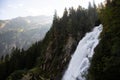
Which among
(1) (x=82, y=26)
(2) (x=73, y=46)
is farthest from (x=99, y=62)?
(1) (x=82, y=26)

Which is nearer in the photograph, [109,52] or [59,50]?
[109,52]

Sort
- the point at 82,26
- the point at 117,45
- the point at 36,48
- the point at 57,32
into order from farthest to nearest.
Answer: the point at 36,48
the point at 57,32
the point at 82,26
the point at 117,45

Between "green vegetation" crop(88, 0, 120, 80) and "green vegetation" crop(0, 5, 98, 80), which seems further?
"green vegetation" crop(0, 5, 98, 80)

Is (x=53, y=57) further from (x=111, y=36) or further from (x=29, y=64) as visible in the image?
(x=111, y=36)

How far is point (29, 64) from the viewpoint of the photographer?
118 meters

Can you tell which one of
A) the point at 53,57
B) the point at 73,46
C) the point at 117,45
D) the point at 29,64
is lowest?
the point at 29,64

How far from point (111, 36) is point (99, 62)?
16.2ft

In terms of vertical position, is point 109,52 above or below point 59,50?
above

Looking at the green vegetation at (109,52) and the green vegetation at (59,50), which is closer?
the green vegetation at (109,52)

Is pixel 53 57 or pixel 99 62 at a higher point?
pixel 99 62

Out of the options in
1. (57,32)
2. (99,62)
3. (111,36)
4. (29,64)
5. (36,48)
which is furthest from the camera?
(36,48)

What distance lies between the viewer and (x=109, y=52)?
→ 3275 cm

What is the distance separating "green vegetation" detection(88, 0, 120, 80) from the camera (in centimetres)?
2981

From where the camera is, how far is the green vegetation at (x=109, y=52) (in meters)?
29.8
